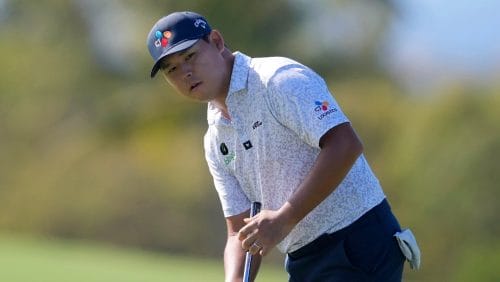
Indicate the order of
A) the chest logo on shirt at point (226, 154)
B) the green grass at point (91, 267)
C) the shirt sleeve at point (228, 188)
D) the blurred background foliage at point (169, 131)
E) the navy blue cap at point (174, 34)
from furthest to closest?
the blurred background foliage at point (169, 131), the green grass at point (91, 267), the shirt sleeve at point (228, 188), the chest logo on shirt at point (226, 154), the navy blue cap at point (174, 34)

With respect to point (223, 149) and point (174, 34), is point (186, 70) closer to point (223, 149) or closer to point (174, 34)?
point (174, 34)

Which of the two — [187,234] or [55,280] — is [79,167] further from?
[55,280]

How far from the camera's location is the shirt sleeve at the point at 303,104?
5.36m

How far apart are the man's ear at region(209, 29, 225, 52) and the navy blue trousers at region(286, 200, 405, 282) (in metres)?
0.96

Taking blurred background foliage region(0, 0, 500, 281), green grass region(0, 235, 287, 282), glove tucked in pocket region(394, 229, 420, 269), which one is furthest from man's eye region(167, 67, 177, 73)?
blurred background foliage region(0, 0, 500, 281)

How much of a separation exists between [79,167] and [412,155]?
11.0 m

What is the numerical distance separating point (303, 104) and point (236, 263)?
3.53 ft

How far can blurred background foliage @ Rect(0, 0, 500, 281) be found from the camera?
70.2 ft

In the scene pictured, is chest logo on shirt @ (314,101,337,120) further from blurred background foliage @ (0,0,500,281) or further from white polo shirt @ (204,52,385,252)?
blurred background foliage @ (0,0,500,281)

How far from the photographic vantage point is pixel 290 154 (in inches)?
220

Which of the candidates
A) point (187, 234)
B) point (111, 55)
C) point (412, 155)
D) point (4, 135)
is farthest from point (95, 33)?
point (412, 155)

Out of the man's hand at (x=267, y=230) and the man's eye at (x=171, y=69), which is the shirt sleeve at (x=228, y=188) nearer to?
the man's eye at (x=171, y=69)

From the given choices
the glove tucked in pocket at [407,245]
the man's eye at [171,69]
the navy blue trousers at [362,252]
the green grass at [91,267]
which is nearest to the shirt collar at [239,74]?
the man's eye at [171,69]

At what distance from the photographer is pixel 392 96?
90.9 feet
